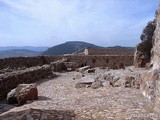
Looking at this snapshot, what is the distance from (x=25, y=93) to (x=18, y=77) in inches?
165

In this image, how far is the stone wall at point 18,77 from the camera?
13023 mm

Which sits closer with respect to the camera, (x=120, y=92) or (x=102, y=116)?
(x=102, y=116)

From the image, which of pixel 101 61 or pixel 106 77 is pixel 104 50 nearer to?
pixel 101 61

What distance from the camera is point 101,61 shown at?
1192 inches

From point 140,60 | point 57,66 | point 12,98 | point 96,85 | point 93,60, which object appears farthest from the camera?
point 93,60

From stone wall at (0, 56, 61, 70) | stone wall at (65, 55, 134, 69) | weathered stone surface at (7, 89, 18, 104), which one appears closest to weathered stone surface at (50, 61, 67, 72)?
stone wall at (0, 56, 61, 70)

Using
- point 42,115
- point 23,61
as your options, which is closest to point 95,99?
point 42,115

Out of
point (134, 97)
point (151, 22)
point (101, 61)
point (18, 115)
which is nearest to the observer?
point (18, 115)

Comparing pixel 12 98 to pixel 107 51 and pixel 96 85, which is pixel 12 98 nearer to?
pixel 96 85

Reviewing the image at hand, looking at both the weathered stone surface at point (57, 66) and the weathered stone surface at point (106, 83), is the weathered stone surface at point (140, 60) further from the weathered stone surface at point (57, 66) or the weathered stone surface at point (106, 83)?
the weathered stone surface at point (106, 83)

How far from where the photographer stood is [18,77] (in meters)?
15.2

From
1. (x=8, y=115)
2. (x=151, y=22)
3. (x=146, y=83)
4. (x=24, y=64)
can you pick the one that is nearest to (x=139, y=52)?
(x=151, y=22)

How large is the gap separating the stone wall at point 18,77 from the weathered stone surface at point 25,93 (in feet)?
5.22

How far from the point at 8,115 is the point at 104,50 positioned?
101 ft
